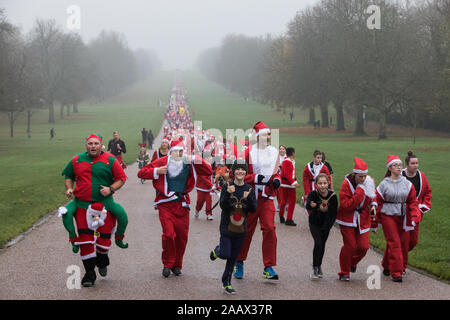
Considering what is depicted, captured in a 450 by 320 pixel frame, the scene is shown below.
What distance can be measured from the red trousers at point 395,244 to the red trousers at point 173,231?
9.52 feet

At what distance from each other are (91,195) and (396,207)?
428cm

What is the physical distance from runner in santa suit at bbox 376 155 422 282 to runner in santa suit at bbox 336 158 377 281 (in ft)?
0.86

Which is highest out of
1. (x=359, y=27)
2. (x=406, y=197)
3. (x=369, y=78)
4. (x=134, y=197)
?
(x=359, y=27)

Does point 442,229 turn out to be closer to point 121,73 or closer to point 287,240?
point 287,240

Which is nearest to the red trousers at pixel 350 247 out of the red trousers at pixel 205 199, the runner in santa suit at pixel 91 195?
the runner in santa suit at pixel 91 195

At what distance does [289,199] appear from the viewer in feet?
40.8

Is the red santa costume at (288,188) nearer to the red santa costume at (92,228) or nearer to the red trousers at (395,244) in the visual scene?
the red trousers at (395,244)

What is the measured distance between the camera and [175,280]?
24.9ft

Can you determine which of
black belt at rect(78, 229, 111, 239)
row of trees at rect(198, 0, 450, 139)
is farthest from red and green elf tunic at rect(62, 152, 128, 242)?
row of trees at rect(198, 0, 450, 139)

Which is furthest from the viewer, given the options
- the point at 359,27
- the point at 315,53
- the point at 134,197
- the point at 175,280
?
the point at 315,53

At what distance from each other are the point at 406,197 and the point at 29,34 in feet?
268

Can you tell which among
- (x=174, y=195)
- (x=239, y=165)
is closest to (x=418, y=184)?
(x=239, y=165)

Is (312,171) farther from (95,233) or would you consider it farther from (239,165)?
(95,233)
